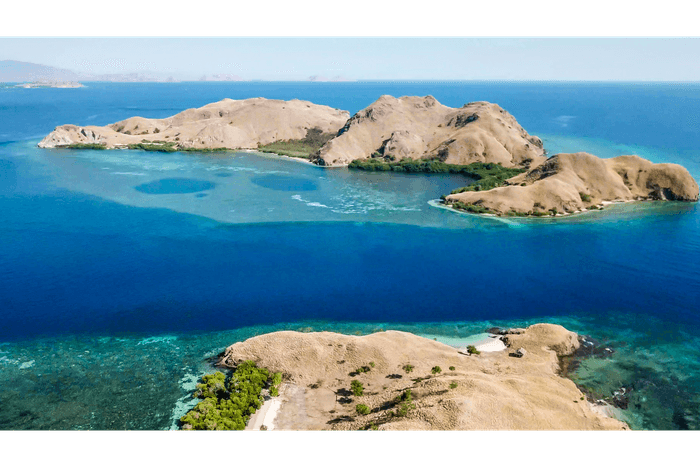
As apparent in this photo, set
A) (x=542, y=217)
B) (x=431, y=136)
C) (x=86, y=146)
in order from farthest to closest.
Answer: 1. (x=86, y=146)
2. (x=431, y=136)
3. (x=542, y=217)

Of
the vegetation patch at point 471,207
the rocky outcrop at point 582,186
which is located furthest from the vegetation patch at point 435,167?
the vegetation patch at point 471,207

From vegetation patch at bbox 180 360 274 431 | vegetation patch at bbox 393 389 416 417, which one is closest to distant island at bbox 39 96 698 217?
vegetation patch at bbox 393 389 416 417

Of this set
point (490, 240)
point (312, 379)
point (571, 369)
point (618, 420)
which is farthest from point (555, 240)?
point (312, 379)

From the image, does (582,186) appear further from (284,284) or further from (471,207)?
(284,284)

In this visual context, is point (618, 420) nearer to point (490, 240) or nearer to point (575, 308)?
point (575, 308)

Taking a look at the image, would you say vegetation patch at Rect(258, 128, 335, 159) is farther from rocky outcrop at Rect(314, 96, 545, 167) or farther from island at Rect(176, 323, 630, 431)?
island at Rect(176, 323, 630, 431)

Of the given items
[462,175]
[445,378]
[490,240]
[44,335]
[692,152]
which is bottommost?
[44,335]

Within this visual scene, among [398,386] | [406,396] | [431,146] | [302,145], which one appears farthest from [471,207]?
[302,145]
